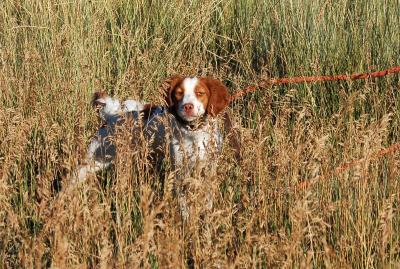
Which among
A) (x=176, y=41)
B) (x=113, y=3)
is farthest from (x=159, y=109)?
(x=113, y=3)

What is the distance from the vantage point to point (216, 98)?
13.8ft

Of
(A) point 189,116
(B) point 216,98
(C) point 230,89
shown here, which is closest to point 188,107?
(A) point 189,116

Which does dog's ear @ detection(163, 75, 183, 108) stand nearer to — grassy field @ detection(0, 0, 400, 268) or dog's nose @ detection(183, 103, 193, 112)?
dog's nose @ detection(183, 103, 193, 112)

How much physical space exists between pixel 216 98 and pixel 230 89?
127 cm

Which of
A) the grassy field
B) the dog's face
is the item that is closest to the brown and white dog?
the dog's face

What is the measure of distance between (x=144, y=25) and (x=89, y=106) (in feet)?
4.08

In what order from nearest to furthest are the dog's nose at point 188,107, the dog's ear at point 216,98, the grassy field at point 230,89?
the grassy field at point 230,89 → the dog's nose at point 188,107 → the dog's ear at point 216,98

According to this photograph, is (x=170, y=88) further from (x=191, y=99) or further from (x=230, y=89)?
(x=230, y=89)

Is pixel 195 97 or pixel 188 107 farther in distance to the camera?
Answer: pixel 195 97

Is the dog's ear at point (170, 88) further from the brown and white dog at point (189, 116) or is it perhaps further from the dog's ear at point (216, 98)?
the dog's ear at point (216, 98)

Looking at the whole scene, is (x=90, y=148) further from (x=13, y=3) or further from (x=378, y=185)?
(x=13, y=3)

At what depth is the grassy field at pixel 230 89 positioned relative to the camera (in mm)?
3268

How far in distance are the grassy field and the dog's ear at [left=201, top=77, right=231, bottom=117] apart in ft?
0.82

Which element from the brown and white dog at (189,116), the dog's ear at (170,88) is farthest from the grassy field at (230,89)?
the dog's ear at (170,88)
